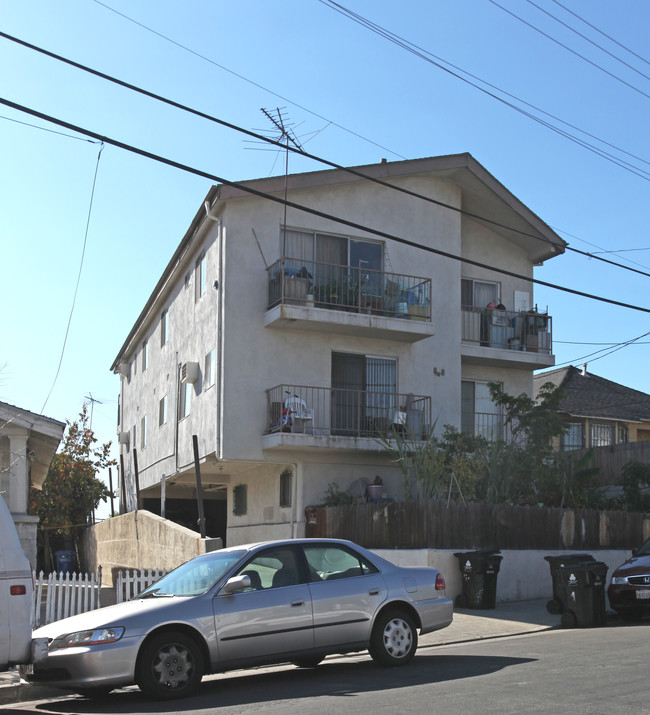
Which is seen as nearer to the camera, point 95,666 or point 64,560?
point 95,666

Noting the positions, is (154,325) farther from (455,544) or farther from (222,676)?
(222,676)

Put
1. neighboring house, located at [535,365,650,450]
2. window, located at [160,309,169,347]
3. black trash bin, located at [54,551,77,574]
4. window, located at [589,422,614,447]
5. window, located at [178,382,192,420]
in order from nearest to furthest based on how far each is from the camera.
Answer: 1. window, located at [178,382,192,420]
2. window, located at [160,309,169,347]
3. black trash bin, located at [54,551,77,574]
4. neighboring house, located at [535,365,650,450]
5. window, located at [589,422,614,447]

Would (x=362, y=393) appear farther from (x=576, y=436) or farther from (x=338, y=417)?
(x=576, y=436)

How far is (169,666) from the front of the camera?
27.6ft

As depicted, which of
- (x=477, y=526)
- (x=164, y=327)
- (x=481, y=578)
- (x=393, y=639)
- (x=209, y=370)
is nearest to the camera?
(x=393, y=639)

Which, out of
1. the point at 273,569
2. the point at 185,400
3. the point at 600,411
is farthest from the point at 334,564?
the point at 600,411

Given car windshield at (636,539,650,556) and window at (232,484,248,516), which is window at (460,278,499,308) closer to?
window at (232,484,248,516)

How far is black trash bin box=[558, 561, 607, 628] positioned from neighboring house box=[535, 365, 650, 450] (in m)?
18.1

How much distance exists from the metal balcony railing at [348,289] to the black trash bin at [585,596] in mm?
9354

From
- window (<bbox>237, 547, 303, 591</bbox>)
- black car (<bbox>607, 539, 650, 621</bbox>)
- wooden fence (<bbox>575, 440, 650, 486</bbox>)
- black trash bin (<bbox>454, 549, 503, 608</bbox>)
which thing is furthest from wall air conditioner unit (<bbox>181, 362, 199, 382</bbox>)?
window (<bbox>237, 547, 303, 591</bbox>)

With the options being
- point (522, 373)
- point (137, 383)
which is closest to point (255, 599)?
point (522, 373)

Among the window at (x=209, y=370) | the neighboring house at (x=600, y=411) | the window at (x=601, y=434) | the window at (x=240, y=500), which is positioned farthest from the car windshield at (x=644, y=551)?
the window at (x=601, y=434)

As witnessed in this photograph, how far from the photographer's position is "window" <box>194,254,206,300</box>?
23.5 metres

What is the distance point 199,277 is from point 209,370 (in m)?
2.96
